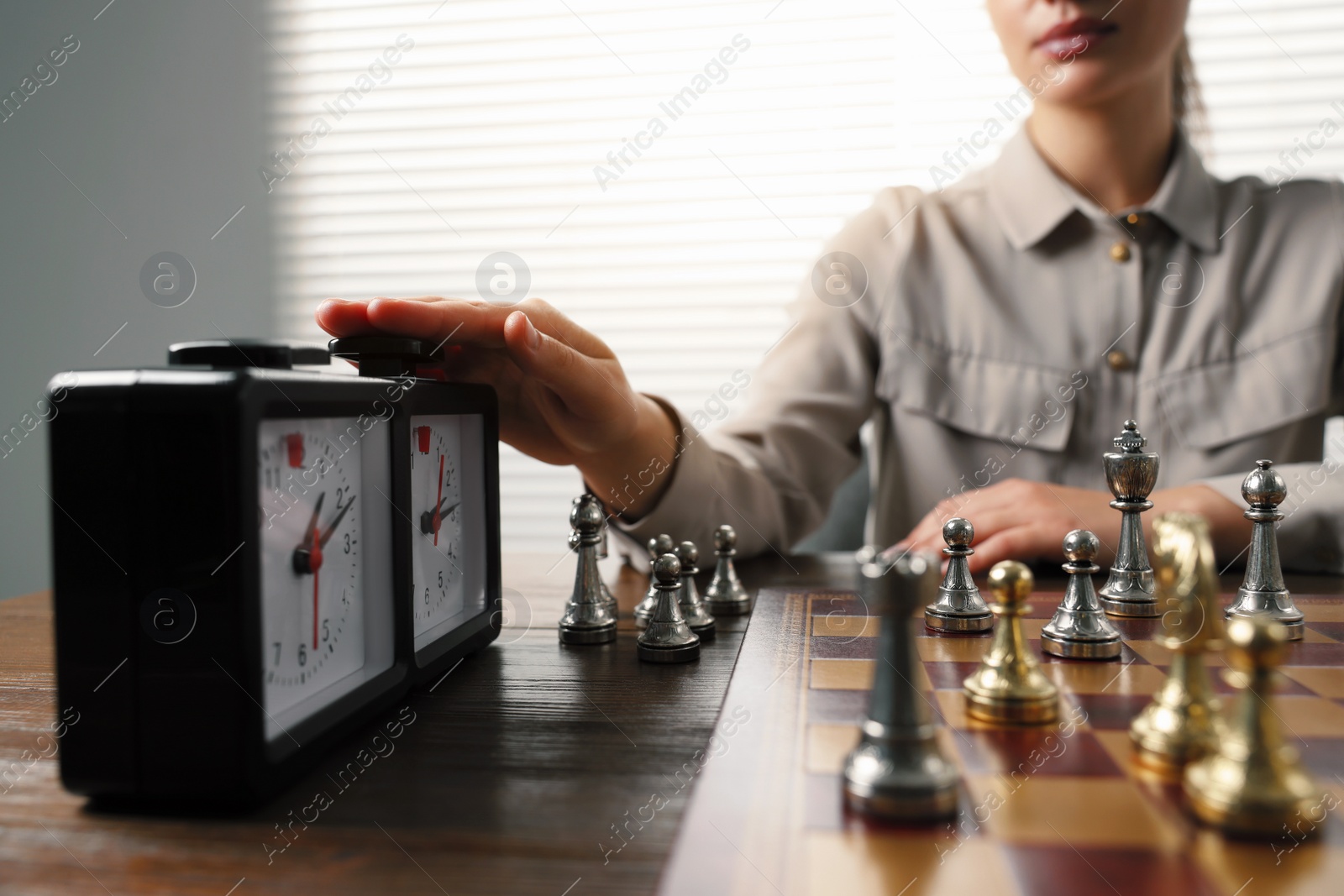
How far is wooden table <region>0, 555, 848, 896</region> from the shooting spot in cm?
49

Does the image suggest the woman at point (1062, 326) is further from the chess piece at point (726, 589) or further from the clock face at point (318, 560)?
the clock face at point (318, 560)

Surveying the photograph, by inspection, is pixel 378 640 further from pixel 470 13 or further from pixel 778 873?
pixel 470 13

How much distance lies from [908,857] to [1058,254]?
4.93ft

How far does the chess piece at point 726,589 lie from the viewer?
1.10 meters

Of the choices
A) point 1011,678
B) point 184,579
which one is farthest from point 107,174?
point 1011,678

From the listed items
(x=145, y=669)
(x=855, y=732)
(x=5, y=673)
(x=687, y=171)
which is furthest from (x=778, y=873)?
(x=687, y=171)

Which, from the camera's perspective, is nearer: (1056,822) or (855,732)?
(1056,822)

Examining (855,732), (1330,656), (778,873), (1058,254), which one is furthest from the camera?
(1058,254)

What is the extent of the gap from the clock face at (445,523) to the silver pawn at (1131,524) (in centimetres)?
62

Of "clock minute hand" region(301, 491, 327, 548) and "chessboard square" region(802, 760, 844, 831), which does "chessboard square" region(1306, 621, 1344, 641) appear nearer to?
"chessboard square" region(802, 760, 844, 831)

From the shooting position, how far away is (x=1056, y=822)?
1.67 feet

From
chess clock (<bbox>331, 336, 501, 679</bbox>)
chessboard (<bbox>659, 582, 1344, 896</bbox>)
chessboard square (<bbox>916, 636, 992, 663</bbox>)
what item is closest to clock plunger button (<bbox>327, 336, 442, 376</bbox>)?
chess clock (<bbox>331, 336, 501, 679</bbox>)

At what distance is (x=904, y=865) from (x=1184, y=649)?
250 millimetres

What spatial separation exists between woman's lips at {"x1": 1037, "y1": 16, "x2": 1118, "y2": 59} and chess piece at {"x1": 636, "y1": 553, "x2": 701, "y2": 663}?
1092 mm
